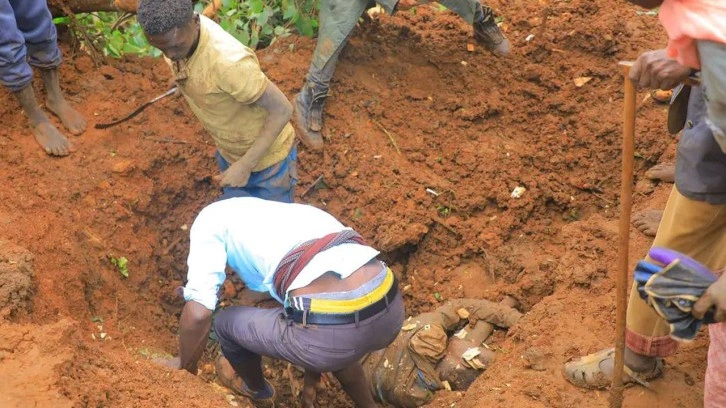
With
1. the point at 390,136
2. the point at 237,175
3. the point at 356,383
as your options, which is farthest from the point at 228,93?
the point at 390,136

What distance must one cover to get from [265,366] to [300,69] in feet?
6.71

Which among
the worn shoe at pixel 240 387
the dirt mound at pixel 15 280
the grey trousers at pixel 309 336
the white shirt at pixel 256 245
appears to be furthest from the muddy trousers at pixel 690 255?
the dirt mound at pixel 15 280

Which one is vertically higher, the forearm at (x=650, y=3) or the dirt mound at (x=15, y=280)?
the forearm at (x=650, y=3)

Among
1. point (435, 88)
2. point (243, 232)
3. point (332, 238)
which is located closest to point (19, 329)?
point (243, 232)

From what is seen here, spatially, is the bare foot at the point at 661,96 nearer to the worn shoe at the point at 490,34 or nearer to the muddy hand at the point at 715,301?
the worn shoe at the point at 490,34

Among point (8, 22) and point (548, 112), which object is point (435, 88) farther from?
point (8, 22)

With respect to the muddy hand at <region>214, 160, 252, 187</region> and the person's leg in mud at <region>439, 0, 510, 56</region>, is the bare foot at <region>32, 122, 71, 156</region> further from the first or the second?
the person's leg in mud at <region>439, 0, 510, 56</region>

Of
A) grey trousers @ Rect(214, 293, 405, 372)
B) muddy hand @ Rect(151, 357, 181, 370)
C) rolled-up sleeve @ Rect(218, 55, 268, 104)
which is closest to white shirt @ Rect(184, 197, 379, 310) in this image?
grey trousers @ Rect(214, 293, 405, 372)

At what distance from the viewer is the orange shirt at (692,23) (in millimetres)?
1885

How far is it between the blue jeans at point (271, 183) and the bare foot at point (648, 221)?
182cm

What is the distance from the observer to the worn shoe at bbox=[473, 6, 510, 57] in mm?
5168

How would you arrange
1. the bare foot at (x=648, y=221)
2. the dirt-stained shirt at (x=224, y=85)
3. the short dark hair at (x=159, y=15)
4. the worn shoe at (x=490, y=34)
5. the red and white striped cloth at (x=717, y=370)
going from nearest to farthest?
the red and white striped cloth at (x=717, y=370), the short dark hair at (x=159, y=15), the dirt-stained shirt at (x=224, y=85), the bare foot at (x=648, y=221), the worn shoe at (x=490, y=34)

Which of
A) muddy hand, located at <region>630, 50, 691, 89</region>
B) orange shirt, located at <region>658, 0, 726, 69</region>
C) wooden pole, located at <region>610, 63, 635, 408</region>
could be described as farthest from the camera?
wooden pole, located at <region>610, 63, 635, 408</region>

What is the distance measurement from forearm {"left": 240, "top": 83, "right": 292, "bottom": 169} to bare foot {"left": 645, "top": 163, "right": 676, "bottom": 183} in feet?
7.00
